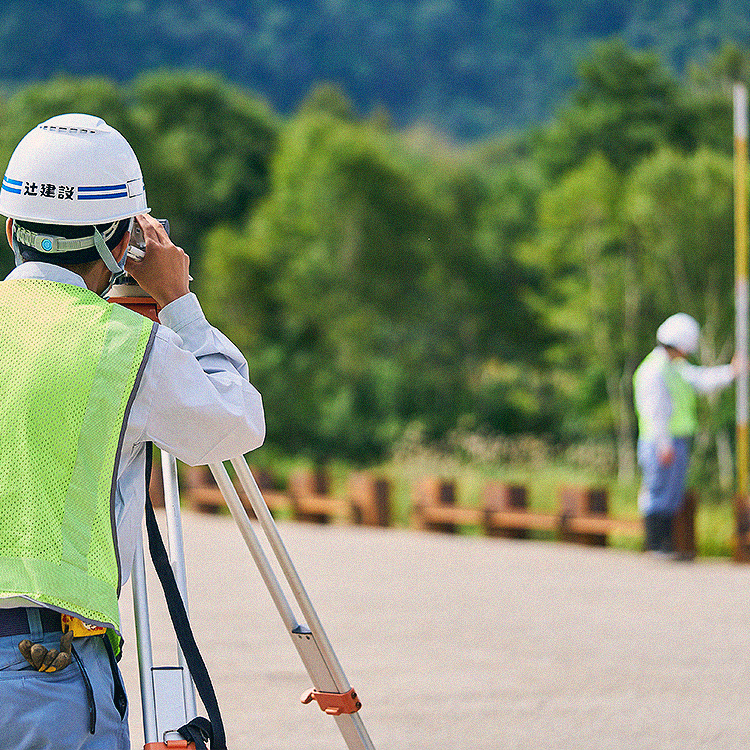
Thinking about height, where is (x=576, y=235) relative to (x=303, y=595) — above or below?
above

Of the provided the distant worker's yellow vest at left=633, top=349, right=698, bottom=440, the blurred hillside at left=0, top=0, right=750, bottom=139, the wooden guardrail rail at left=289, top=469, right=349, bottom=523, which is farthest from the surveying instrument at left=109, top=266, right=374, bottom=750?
the blurred hillside at left=0, top=0, right=750, bottom=139

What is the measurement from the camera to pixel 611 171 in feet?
88.3

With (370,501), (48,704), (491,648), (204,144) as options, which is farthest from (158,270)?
(204,144)

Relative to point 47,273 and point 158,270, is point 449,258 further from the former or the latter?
point 47,273

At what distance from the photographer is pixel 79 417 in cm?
198

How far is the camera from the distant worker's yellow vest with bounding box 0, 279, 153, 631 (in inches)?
76.2

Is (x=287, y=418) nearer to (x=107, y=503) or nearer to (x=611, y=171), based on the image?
(x=611, y=171)

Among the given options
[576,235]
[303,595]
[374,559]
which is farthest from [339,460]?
[303,595]

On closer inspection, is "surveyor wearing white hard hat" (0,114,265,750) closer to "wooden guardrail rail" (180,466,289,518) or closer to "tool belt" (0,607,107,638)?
"tool belt" (0,607,107,638)

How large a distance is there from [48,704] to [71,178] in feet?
2.73

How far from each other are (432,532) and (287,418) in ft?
50.2

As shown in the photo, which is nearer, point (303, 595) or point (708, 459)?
point (303, 595)

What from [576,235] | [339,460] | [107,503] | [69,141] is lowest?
[339,460]

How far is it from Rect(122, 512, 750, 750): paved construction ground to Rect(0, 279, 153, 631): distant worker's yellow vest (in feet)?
9.20
